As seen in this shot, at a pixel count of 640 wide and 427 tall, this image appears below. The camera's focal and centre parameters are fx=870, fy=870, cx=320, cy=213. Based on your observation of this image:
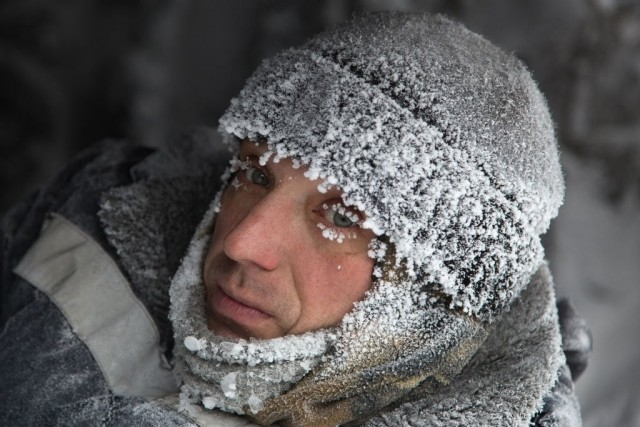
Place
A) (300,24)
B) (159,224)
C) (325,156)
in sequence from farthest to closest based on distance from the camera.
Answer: (300,24) → (159,224) → (325,156)

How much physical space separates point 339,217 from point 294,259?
0.27 ft

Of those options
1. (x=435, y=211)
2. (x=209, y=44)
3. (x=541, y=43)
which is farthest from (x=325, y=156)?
(x=209, y=44)

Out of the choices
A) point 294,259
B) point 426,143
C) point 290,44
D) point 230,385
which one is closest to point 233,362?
point 230,385

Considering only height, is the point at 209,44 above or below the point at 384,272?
above

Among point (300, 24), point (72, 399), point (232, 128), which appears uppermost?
point (300, 24)

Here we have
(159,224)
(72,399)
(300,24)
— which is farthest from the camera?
(300,24)

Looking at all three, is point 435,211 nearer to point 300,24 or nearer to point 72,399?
point 72,399

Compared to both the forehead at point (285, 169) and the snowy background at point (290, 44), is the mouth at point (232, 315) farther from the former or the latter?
the snowy background at point (290, 44)

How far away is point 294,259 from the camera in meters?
1.17

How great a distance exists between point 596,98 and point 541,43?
0.68ft

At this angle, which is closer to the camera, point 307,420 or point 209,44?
point 307,420

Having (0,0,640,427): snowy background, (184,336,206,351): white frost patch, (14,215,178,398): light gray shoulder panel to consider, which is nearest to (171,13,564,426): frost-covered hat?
(184,336,206,351): white frost patch

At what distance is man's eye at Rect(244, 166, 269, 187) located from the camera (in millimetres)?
1230

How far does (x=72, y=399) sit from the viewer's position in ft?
4.22
